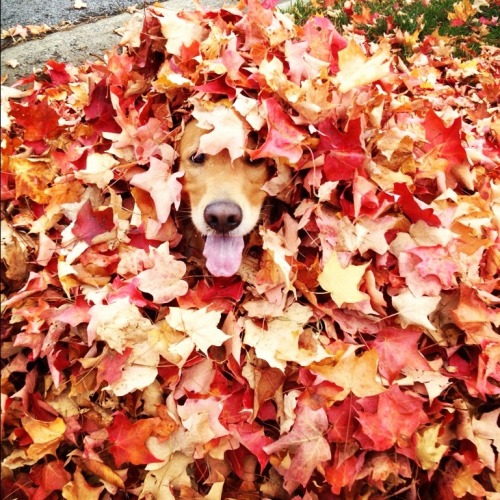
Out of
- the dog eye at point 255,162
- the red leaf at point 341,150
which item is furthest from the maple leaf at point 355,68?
the dog eye at point 255,162

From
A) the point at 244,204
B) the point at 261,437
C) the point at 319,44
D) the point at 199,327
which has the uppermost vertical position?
the point at 319,44

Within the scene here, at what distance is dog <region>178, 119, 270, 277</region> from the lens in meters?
2.33

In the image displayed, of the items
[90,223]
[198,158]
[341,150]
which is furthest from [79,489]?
[341,150]

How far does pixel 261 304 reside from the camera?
218cm

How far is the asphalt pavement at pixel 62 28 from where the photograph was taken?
3811mm

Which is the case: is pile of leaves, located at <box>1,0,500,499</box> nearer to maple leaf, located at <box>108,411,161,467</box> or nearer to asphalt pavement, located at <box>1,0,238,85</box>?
maple leaf, located at <box>108,411,161,467</box>

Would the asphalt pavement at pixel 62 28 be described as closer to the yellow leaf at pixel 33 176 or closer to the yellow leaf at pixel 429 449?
the yellow leaf at pixel 33 176

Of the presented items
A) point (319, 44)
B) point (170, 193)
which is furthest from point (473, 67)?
point (170, 193)

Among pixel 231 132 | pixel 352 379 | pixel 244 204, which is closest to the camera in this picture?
pixel 352 379

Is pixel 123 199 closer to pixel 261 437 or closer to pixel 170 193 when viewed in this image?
pixel 170 193

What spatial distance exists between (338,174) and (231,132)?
0.48m

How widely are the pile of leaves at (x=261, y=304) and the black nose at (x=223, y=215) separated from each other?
0.13m

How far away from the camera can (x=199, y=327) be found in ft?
6.78

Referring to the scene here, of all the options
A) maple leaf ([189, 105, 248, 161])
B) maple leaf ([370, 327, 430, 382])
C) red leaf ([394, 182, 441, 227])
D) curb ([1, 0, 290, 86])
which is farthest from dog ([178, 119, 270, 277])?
curb ([1, 0, 290, 86])
